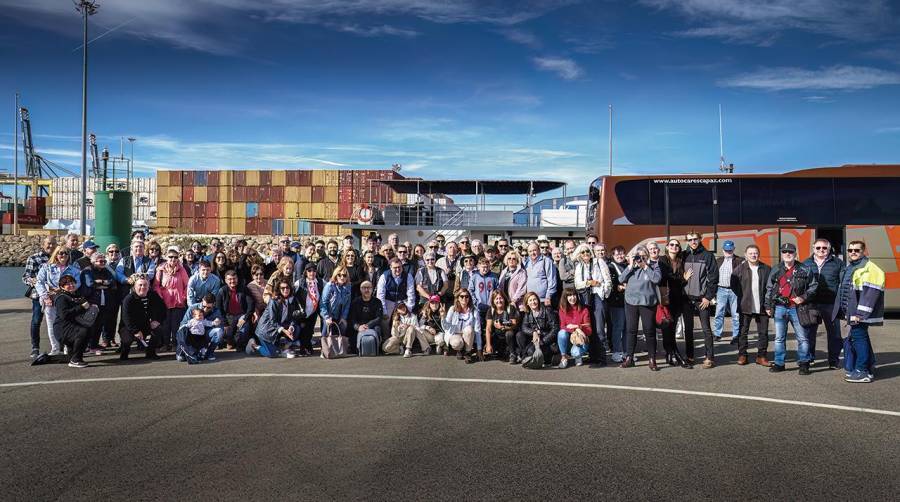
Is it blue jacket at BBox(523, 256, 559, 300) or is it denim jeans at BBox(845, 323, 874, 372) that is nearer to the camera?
denim jeans at BBox(845, 323, 874, 372)

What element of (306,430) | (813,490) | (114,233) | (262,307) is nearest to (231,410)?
(306,430)

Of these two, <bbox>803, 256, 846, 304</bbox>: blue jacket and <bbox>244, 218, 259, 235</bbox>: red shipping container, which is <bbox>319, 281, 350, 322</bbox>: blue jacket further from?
<bbox>244, 218, 259, 235</bbox>: red shipping container

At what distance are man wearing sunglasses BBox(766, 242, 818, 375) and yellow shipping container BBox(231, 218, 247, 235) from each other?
168ft

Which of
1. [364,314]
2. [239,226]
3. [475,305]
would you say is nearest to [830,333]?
[475,305]

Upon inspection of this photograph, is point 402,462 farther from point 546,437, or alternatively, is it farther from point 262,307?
point 262,307

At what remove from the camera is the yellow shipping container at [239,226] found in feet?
179

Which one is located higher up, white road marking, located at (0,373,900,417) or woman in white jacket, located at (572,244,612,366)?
woman in white jacket, located at (572,244,612,366)

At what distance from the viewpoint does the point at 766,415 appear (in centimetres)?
607

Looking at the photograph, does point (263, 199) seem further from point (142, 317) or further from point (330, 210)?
point (142, 317)

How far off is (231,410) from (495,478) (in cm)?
318

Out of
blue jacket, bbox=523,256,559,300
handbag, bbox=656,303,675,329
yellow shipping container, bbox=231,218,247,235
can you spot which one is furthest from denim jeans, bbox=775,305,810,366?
yellow shipping container, bbox=231,218,247,235

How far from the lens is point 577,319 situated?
9.01 metres

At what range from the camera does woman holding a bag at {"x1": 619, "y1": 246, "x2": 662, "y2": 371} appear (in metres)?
8.48

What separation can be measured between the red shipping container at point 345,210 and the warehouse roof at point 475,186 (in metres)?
23.3
